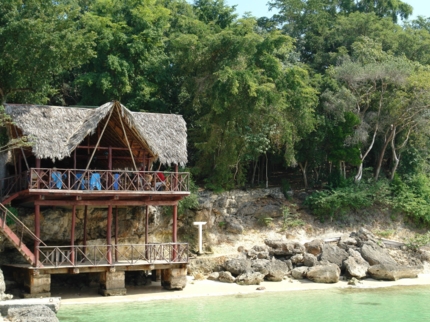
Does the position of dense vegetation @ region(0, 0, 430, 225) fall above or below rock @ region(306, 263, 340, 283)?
above

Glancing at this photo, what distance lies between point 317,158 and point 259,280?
412 inches

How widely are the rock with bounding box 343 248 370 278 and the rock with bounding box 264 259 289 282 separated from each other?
2445mm

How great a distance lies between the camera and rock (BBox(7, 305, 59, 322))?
46.9 ft

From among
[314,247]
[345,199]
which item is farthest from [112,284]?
[345,199]

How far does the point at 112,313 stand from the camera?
18156mm

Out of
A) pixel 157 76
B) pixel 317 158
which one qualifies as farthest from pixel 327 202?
pixel 157 76

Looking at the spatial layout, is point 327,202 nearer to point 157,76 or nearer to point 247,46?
point 247,46

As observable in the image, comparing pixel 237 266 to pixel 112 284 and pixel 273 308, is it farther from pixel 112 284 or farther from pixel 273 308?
pixel 112 284

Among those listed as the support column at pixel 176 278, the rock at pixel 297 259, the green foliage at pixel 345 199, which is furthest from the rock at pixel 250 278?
the green foliage at pixel 345 199

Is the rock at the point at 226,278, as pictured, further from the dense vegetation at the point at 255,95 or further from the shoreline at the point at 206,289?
the dense vegetation at the point at 255,95

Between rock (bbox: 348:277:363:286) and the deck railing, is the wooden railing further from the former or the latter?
rock (bbox: 348:277:363:286)

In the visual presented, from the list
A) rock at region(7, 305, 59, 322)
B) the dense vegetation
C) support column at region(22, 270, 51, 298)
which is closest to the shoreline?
support column at region(22, 270, 51, 298)

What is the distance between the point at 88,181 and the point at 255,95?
393 inches

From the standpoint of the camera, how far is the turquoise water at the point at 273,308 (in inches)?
703
